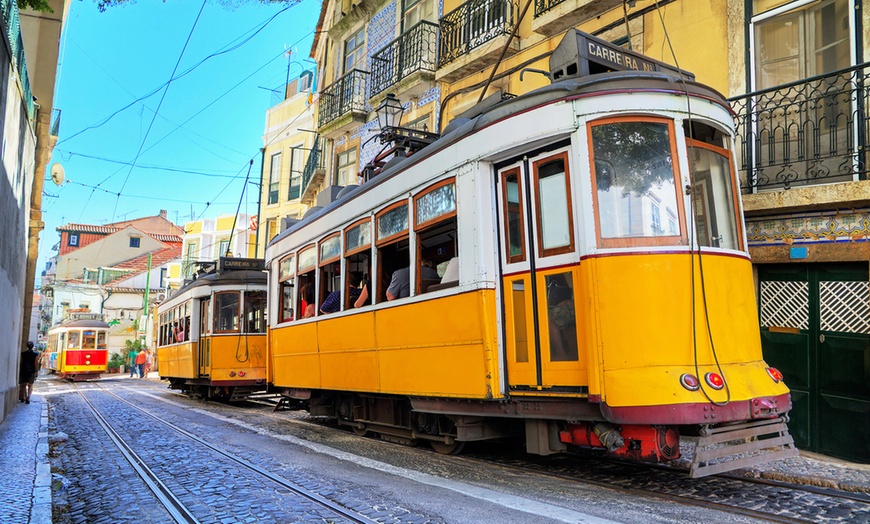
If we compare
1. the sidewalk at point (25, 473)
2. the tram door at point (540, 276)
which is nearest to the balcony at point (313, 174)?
the sidewalk at point (25, 473)

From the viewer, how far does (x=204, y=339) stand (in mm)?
15836

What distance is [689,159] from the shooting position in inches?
210

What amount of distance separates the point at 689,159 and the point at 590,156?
83 cm

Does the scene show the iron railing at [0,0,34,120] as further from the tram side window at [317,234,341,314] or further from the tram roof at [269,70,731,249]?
the tram roof at [269,70,731,249]

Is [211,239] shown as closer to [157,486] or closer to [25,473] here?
[25,473]

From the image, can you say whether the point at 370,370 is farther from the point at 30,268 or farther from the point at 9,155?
the point at 30,268

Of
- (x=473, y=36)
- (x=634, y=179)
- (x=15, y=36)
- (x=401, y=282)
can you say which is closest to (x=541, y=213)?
(x=634, y=179)

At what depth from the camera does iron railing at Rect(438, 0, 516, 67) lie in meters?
12.9

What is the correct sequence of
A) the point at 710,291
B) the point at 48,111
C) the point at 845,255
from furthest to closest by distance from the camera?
the point at 48,111 → the point at 845,255 → the point at 710,291

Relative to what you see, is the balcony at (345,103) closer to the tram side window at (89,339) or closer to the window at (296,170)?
the window at (296,170)

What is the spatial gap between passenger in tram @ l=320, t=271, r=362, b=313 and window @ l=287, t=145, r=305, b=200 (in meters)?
19.9

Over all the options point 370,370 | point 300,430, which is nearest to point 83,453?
point 300,430

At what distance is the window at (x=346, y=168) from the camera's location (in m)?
19.5

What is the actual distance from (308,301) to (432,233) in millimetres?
3513
